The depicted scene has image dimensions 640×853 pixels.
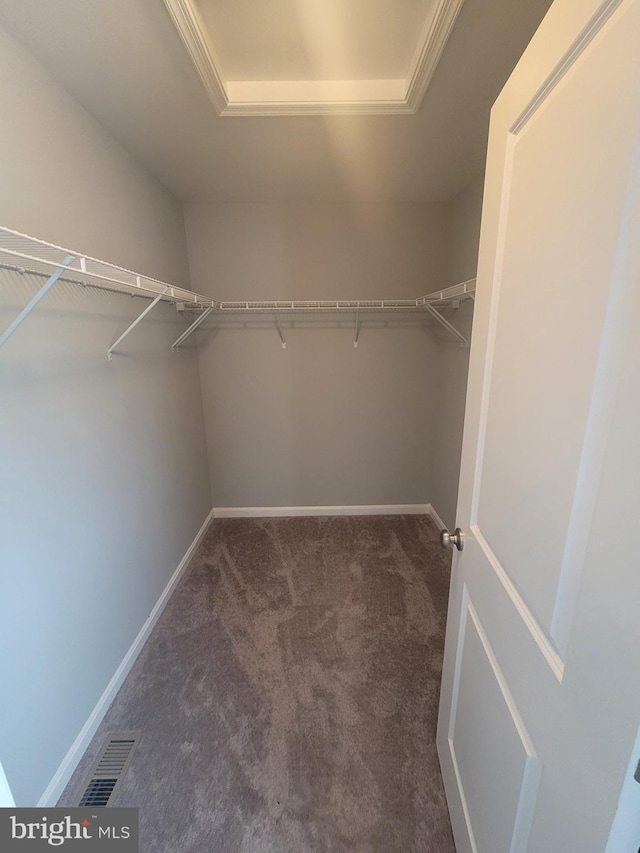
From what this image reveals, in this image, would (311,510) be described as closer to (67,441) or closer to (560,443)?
(67,441)

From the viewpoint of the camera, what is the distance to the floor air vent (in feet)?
4.03

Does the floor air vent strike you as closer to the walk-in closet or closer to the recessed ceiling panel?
the walk-in closet

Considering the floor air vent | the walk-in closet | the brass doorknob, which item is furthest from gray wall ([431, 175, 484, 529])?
the floor air vent

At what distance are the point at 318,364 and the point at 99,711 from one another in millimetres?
2287

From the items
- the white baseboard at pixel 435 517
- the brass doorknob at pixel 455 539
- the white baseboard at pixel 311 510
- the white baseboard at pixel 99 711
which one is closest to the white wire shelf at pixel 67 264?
the brass doorknob at pixel 455 539

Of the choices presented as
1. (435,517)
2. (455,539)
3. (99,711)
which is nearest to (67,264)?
(455,539)

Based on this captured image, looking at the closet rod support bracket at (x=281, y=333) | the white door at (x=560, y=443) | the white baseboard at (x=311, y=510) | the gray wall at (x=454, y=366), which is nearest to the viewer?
the white door at (x=560, y=443)

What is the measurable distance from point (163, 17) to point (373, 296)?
1.84m

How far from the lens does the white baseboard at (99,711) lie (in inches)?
47.9

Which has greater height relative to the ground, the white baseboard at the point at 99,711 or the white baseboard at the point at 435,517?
the white baseboard at the point at 435,517

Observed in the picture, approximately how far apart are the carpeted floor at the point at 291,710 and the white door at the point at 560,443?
47 centimetres

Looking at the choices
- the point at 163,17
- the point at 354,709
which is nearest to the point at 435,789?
the point at 354,709

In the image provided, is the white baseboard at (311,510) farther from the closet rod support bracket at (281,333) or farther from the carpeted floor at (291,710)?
the closet rod support bracket at (281,333)

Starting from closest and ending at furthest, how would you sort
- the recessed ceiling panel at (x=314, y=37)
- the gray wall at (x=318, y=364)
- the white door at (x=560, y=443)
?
the white door at (x=560, y=443) → the recessed ceiling panel at (x=314, y=37) → the gray wall at (x=318, y=364)
